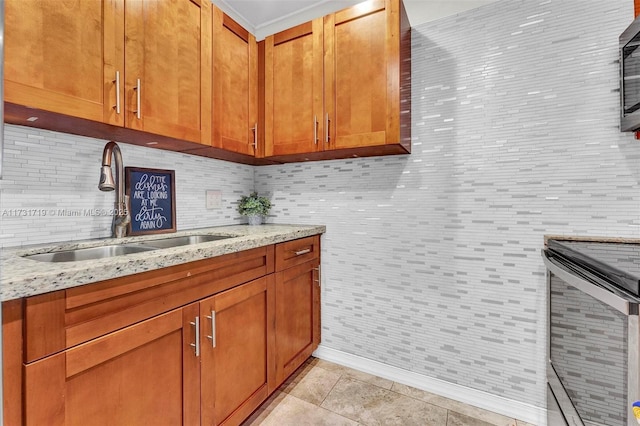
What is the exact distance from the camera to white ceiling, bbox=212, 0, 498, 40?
1.73 m

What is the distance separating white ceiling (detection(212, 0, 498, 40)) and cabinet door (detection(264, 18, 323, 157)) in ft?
1.62

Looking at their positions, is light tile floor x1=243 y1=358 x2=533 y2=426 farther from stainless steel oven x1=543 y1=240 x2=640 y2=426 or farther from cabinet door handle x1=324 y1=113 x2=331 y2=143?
cabinet door handle x1=324 y1=113 x2=331 y2=143

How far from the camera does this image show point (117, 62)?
1.15m

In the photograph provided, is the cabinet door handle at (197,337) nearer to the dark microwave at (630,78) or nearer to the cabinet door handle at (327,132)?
the cabinet door handle at (327,132)

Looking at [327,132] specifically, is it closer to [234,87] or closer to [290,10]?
[234,87]

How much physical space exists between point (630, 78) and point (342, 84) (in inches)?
52.1

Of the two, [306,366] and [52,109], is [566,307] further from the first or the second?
[52,109]

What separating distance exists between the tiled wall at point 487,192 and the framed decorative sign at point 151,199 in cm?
106

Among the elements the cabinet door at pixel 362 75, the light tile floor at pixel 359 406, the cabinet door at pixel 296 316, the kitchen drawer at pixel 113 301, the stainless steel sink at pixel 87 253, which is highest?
the cabinet door at pixel 362 75

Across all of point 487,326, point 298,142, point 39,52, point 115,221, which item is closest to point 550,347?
point 487,326

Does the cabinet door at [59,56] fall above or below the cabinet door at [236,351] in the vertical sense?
above

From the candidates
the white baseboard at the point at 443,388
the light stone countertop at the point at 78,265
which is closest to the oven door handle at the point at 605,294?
the white baseboard at the point at 443,388

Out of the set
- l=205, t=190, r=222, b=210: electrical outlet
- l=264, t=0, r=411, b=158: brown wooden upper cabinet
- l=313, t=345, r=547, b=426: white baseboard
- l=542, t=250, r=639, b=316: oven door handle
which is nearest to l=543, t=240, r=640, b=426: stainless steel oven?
l=542, t=250, r=639, b=316: oven door handle

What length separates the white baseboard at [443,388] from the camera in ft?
4.92
